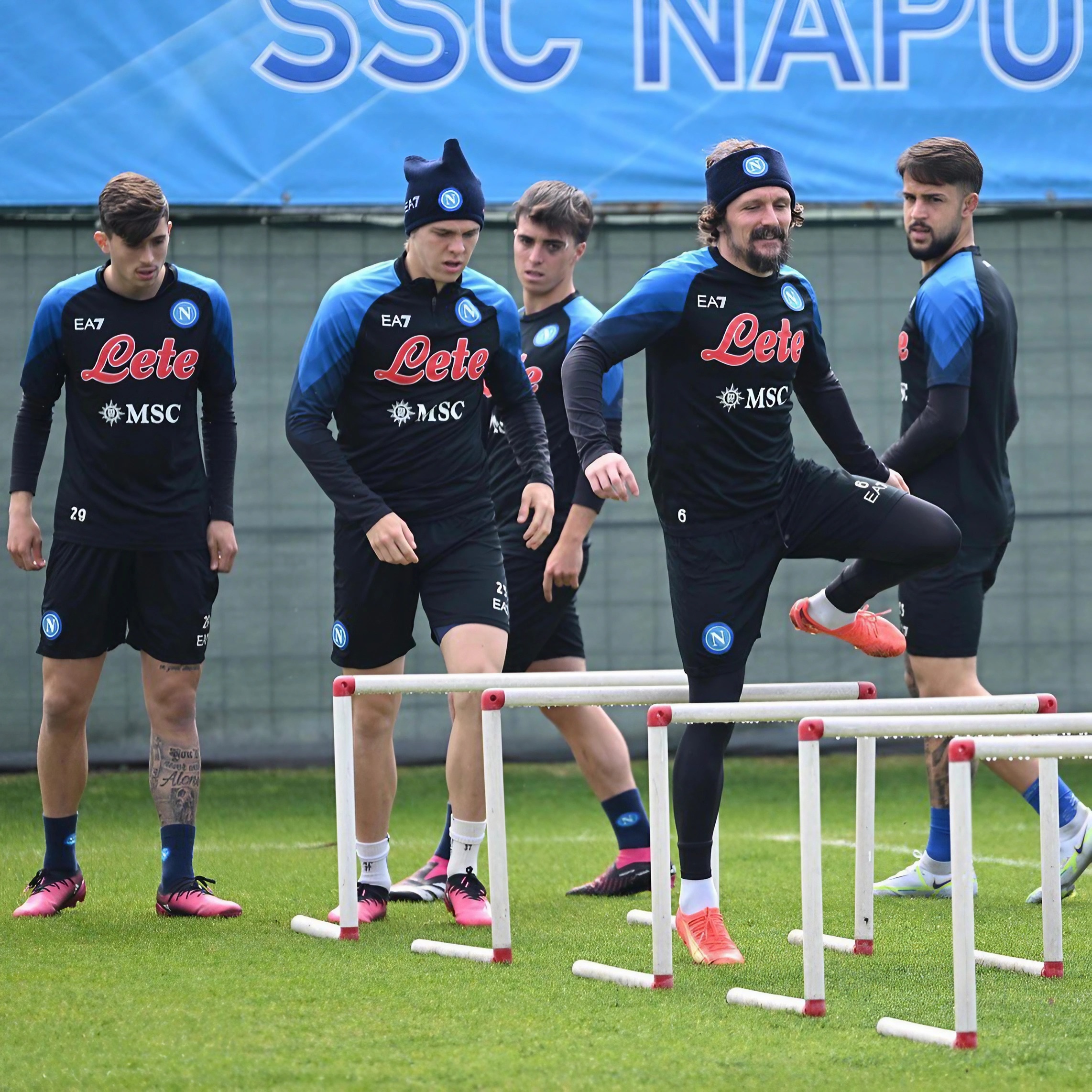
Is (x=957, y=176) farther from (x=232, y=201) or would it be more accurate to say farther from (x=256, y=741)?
(x=256, y=741)

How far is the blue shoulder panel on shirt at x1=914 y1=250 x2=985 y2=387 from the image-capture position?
5.37m

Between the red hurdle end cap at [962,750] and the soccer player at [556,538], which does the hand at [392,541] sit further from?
the red hurdle end cap at [962,750]

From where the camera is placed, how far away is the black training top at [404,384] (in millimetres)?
4938

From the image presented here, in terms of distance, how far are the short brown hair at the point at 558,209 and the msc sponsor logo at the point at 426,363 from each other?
0.74 metres

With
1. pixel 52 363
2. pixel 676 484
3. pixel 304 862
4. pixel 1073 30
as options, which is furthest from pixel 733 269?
pixel 1073 30

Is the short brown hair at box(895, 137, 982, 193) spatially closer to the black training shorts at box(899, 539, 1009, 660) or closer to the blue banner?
the black training shorts at box(899, 539, 1009, 660)

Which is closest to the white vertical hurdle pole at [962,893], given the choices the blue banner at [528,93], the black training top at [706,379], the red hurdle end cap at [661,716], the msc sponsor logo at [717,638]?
the red hurdle end cap at [661,716]

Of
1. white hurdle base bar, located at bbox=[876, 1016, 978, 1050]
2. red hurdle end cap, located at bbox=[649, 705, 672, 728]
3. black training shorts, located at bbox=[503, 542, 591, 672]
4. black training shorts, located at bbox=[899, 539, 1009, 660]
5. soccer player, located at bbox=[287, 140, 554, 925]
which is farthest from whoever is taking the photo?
black training shorts, located at bbox=[503, 542, 591, 672]

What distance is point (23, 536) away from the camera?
520cm

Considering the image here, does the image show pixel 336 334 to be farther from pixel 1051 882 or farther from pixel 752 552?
pixel 1051 882

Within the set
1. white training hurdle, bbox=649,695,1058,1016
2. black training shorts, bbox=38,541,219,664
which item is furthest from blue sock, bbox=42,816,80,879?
white training hurdle, bbox=649,695,1058,1016

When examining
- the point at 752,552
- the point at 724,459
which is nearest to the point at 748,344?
the point at 724,459

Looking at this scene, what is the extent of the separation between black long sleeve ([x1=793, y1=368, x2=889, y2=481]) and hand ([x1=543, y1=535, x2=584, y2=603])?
3.16 feet

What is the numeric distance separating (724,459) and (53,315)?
2125 millimetres
